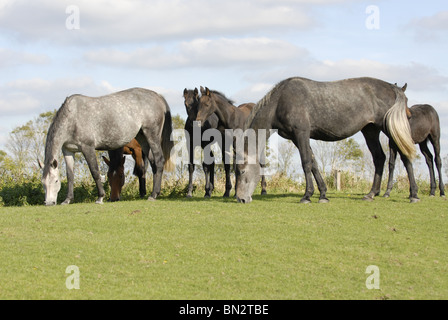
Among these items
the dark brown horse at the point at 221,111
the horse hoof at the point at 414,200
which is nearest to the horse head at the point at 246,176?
the dark brown horse at the point at 221,111

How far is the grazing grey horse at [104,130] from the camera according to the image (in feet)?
45.7

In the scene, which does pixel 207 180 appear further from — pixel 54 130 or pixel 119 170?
pixel 54 130

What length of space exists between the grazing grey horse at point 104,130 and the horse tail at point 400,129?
5.88 metres

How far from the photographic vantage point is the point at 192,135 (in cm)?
1534

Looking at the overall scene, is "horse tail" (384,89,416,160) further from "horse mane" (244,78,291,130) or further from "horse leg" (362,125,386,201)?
"horse mane" (244,78,291,130)

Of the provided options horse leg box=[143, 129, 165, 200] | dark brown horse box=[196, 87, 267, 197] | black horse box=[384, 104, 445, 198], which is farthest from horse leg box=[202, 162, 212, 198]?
black horse box=[384, 104, 445, 198]

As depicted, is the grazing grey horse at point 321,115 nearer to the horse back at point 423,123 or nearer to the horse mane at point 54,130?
the horse back at point 423,123

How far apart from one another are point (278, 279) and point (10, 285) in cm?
361

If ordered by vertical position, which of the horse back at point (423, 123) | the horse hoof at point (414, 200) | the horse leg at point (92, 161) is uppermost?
the horse back at point (423, 123)

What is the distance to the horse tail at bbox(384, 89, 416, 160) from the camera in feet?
44.3

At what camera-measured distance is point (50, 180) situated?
13977mm

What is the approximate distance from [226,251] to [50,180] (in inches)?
256

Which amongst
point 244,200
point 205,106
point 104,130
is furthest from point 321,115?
point 104,130
